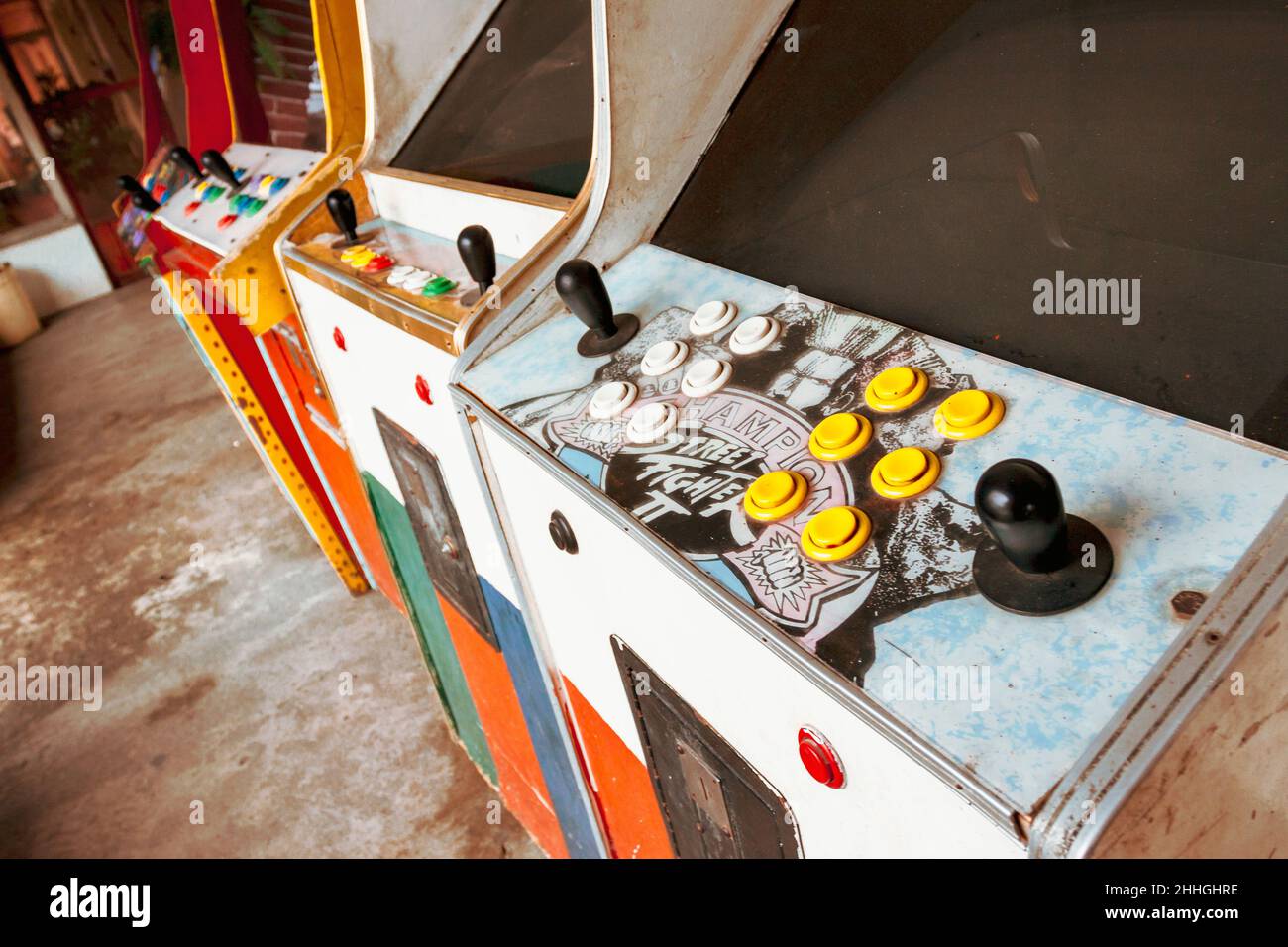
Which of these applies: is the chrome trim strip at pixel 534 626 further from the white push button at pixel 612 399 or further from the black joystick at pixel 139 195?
the black joystick at pixel 139 195

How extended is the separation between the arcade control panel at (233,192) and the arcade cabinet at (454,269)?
34 cm

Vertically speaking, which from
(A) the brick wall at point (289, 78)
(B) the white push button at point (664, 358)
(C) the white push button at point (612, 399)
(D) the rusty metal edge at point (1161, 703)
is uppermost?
(A) the brick wall at point (289, 78)

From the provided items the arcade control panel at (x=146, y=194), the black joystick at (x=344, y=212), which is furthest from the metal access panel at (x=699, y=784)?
the arcade control panel at (x=146, y=194)

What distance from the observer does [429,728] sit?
258 centimetres

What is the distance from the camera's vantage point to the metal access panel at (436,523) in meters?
1.45

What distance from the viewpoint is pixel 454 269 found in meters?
1.29

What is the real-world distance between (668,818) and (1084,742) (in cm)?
68

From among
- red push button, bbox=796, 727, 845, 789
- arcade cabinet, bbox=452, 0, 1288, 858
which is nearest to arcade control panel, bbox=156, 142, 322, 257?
arcade cabinet, bbox=452, 0, 1288, 858

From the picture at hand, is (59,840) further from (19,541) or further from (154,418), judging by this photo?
(154,418)

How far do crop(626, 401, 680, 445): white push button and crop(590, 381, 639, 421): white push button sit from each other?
3 cm

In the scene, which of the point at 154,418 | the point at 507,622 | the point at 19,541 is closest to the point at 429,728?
the point at 507,622

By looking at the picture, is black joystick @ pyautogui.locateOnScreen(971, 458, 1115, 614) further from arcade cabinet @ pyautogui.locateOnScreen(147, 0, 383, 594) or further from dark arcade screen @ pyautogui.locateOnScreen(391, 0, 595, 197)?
arcade cabinet @ pyautogui.locateOnScreen(147, 0, 383, 594)

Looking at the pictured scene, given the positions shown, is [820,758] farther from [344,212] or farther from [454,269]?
[344,212]

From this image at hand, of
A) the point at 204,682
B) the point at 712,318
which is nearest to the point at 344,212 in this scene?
the point at 712,318
